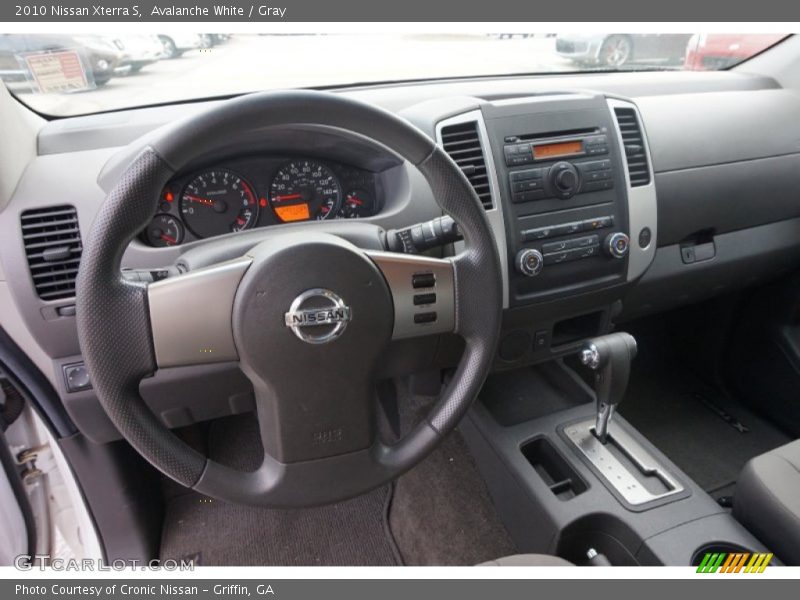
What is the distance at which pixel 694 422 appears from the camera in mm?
2025

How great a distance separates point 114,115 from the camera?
134 cm

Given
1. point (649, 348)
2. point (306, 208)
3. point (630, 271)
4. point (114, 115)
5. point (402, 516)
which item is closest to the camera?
Answer: point (306, 208)

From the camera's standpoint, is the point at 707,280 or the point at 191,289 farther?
the point at 707,280

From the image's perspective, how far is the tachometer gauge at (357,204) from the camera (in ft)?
4.16

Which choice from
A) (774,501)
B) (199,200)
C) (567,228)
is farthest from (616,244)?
(199,200)

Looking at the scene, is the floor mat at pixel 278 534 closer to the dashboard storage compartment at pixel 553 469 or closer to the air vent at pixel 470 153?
the dashboard storage compartment at pixel 553 469

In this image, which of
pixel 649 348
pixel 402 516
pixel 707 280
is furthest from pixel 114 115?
pixel 649 348

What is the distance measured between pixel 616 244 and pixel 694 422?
101cm

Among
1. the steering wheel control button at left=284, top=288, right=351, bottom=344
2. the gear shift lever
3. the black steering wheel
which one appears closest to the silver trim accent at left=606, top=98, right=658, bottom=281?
the gear shift lever

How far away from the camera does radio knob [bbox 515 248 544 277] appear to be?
1.31 metres

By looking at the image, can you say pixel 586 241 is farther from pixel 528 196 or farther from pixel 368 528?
pixel 368 528

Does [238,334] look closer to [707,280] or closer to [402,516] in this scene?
[402,516]

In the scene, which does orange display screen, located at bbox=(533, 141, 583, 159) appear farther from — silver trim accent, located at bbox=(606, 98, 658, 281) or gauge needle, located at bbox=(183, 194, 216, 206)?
gauge needle, located at bbox=(183, 194, 216, 206)

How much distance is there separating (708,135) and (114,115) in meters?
1.63
